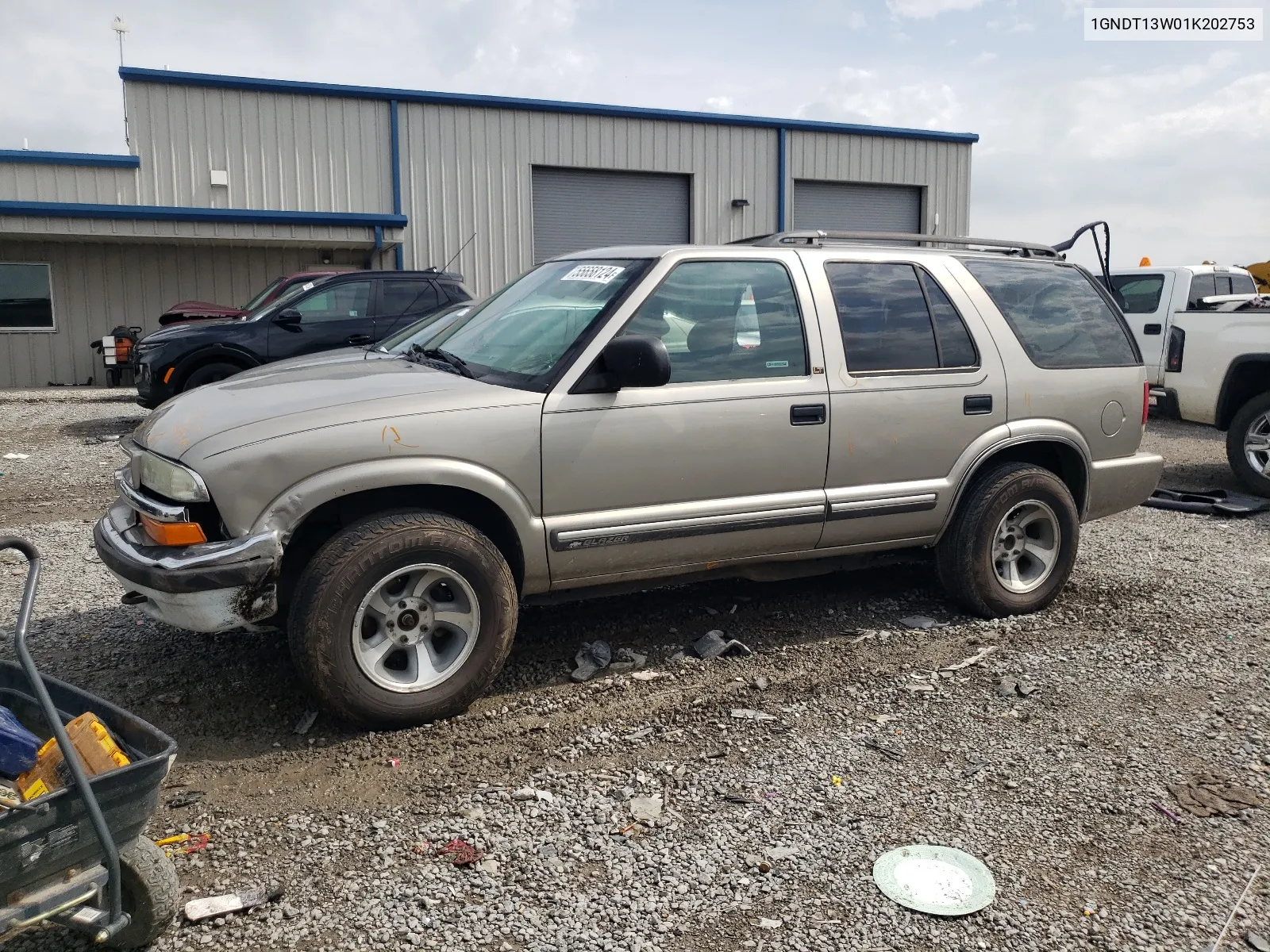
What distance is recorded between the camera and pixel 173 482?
144 inches

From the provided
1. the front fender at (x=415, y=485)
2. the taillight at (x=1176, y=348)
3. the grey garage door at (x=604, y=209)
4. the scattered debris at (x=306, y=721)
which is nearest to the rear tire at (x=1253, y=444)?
the taillight at (x=1176, y=348)

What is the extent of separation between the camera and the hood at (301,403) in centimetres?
371

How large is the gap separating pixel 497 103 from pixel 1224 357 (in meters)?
14.9

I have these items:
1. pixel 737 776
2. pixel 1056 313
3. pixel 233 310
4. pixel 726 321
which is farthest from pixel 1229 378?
pixel 233 310

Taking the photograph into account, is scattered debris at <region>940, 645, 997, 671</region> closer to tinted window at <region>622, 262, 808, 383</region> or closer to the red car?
tinted window at <region>622, 262, 808, 383</region>

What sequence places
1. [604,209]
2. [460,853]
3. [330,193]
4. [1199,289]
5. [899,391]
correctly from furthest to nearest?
1. [604,209]
2. [330,193]
3. [1199,289]
4. [899,391]
5. [460,853]

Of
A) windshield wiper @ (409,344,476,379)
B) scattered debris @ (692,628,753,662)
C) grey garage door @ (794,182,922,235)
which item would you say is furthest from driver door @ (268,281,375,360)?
grey garage door @ (794,182,922,235)

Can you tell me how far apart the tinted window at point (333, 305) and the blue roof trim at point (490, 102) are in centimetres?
902

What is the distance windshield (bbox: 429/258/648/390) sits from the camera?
4.27 meters

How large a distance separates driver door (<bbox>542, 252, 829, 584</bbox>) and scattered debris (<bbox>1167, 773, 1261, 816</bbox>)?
1781 mm

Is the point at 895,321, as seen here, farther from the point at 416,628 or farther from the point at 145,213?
the point at 145,213

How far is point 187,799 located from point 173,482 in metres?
1.10

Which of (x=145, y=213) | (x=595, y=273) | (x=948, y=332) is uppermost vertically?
(x=145, y=213)

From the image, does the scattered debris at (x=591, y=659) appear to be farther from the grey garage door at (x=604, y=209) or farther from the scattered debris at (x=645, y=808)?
the grey garage door at (x=604, y=209)
